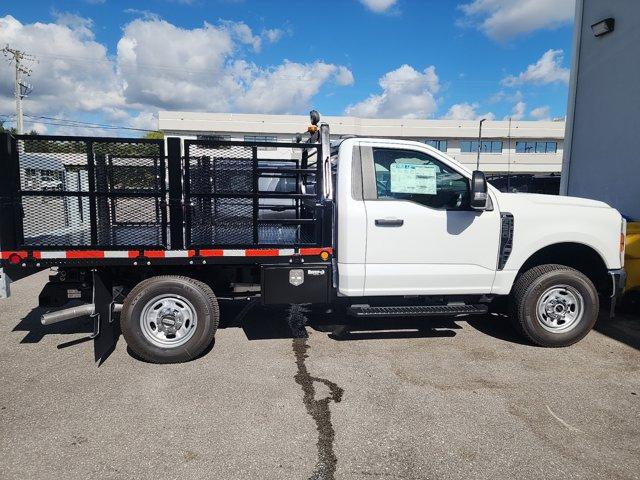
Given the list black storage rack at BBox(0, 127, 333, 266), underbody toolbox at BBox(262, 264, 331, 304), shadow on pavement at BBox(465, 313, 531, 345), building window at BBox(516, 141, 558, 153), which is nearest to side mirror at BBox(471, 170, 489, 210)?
black storage rack at BBox(0, 127, 333, 266)

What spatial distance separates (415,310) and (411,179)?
4.43 feet

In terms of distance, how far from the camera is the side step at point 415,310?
467 cm

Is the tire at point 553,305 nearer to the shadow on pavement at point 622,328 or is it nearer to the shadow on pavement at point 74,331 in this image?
the shadow on pavement at point 622,328

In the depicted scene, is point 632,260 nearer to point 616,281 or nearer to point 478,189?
point 616,281

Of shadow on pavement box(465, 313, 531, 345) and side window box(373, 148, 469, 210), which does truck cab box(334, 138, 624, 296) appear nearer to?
side window box(373, 148, 469, 210)

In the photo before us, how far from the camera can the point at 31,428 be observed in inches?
131

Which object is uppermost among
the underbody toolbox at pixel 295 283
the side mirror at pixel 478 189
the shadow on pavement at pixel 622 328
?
the side mirror at pixel 478 189

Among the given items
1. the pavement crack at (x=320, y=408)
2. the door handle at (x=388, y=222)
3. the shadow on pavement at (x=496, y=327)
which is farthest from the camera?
the shadow on pavement at (x=496, y=327)

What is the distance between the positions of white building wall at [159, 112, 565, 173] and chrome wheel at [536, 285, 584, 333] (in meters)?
47.1

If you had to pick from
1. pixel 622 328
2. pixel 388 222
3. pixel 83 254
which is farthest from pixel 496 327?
pixel 83 254

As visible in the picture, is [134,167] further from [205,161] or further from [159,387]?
[159,387]

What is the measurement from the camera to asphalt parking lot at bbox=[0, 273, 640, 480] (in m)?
2.94

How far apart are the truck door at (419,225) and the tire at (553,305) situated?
1.84 feet

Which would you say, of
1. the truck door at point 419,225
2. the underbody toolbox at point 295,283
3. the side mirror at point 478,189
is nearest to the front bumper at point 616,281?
the truck door at point 419,225
